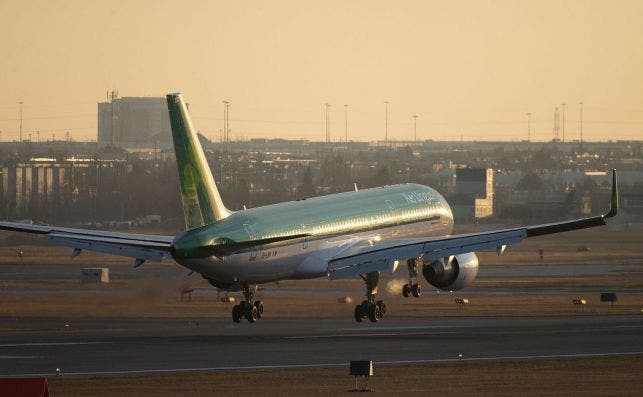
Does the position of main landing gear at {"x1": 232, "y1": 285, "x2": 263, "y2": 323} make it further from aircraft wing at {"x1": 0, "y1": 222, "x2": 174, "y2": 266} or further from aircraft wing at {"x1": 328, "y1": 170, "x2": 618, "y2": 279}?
aircraft wing at {"x1": 0, "y1": 222, "x2": 174, "y2": 266}

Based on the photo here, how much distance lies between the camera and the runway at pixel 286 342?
78.0 m

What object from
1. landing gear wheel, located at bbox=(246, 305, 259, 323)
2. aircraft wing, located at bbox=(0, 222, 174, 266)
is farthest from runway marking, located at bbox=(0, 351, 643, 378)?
landing gear wheel, located at bbox=(246, 305, 259, 323)

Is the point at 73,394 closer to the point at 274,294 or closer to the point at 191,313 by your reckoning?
the point at 191,313

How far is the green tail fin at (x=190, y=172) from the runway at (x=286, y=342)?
6.52 metres

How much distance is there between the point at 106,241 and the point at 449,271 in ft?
58.7

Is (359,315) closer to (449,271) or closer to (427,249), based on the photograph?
(449,271)

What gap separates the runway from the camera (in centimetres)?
7800

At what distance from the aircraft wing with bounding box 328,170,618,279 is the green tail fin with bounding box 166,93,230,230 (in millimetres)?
11138

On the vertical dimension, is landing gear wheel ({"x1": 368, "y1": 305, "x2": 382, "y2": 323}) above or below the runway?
above

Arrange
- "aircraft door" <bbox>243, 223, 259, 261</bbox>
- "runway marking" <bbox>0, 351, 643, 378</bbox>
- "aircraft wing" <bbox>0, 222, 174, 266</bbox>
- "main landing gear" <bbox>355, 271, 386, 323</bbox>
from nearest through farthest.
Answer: "runway marking" <bbox>0, 351, 643, 378</bbox> < "aircraft door" <bbox>243, 223, 259, 261</bbox> < "aircraft wing" <bbox>0, 222, 174, 266</bbox> < "main landing gear" <bbox>355, 271, 386, 323</bbox>

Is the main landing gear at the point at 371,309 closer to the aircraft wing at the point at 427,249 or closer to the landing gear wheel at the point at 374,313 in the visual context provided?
the landing gear wheel at the point at 374,313

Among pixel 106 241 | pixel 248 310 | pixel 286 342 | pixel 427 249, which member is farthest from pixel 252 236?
pixel 427 249

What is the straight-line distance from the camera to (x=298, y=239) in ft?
285

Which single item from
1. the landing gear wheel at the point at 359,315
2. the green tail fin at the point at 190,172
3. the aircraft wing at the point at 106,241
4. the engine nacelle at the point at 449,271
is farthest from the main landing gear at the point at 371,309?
the green tail fin at the point at 190,172
